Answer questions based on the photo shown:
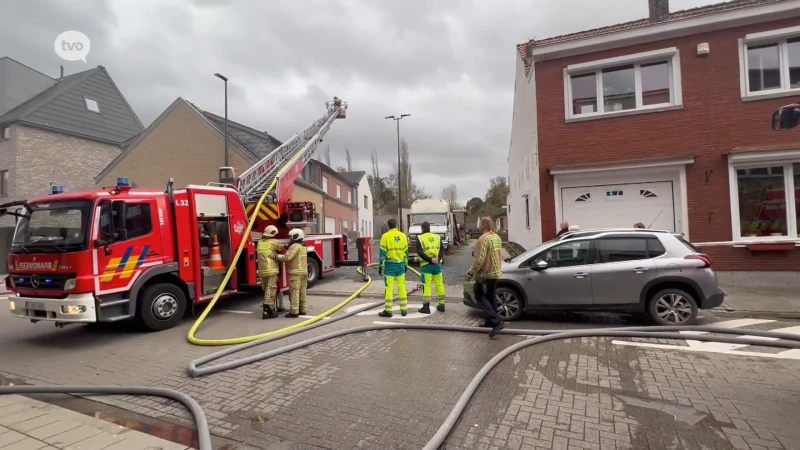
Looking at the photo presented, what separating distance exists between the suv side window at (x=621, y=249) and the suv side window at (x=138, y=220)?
7.55 meters

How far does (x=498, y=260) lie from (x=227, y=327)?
483cm

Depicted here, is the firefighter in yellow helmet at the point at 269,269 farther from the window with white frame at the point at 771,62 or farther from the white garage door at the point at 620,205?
the window with white frame at the point at 771,62

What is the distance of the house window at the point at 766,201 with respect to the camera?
9.84m

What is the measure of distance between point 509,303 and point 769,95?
905 centimetres

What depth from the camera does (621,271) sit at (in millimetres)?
6465

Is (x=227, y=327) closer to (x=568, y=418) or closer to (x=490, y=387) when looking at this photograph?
(x=490, y=387)

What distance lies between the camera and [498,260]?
6.32m

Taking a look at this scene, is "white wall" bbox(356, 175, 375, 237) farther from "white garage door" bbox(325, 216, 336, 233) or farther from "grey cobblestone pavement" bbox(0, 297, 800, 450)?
"grey cobblestone pavement" bbox(0, 297, 800, 450)

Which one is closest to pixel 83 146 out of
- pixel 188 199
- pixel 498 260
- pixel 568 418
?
pixel 188 199

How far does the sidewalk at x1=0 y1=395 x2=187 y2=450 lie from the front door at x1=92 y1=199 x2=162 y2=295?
2.54 m

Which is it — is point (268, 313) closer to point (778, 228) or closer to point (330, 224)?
point (778, 228)

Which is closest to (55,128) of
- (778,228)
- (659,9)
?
(659,9)

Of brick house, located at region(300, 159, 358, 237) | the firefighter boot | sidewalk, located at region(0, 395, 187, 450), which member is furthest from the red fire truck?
brick house, located at region(300, 159, 358, 237)

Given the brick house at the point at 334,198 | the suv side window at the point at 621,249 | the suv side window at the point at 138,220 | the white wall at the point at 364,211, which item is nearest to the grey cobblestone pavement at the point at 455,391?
the suv side window at the point at 621,249
